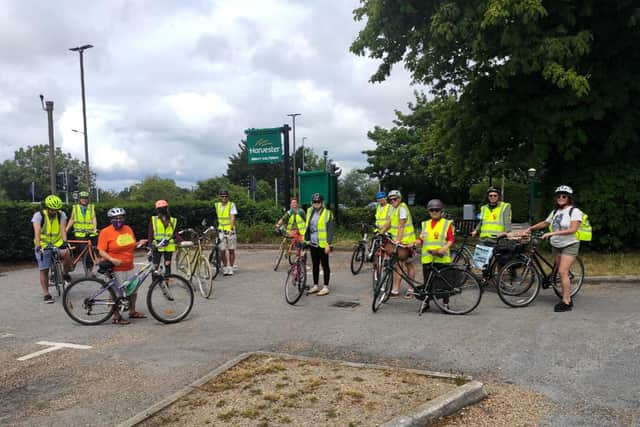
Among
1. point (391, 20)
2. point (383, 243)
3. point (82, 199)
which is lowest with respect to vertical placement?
point (383, 243)

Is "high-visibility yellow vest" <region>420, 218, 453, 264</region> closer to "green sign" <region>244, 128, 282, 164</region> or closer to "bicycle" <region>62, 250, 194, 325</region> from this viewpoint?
"bicycle" <region>62, 250, 194, 325</region>

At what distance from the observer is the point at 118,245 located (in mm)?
7121

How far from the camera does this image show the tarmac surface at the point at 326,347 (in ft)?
14.3

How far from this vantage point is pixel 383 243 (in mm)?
8820

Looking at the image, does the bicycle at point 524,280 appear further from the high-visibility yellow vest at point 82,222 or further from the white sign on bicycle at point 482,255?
the high-visibility yellow vest at point 82,222

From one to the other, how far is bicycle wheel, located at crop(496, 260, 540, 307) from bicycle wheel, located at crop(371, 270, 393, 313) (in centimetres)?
164

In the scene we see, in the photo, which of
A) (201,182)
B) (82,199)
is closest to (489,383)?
(82,199)

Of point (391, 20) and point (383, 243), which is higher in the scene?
point (391, 20)

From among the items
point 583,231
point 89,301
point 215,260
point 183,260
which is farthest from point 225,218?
point 583,231

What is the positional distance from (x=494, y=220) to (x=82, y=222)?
874 centimetres

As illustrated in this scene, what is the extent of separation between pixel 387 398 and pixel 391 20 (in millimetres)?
10724

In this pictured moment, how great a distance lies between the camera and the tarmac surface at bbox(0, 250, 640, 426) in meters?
4.37

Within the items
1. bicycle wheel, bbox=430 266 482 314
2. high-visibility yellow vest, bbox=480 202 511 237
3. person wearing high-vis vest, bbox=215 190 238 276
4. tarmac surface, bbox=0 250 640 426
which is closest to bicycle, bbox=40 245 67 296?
tarmac surface, bbox=0 250 640 426

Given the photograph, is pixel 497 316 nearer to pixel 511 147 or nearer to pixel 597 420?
pixel 597 420
